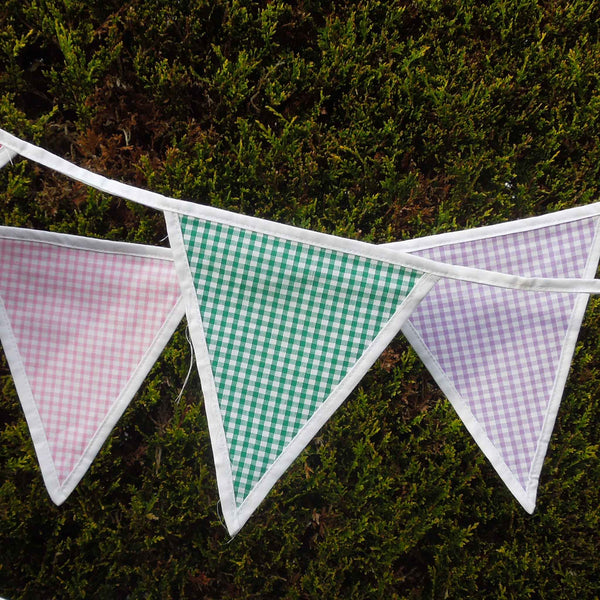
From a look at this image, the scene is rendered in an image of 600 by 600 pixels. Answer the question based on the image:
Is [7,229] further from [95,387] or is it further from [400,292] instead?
[400,292]

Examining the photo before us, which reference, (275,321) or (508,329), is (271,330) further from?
(508,329)

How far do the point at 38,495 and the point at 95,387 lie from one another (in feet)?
4.26

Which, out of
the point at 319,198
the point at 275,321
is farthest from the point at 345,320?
the point at 319,198

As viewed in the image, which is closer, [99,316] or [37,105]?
[99,316]

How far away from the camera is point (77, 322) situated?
1.41m

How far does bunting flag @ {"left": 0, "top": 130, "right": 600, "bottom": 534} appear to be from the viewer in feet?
4.11

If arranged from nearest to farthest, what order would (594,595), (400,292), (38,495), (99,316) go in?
(400,292), (99,316), (38,495), (594,595)

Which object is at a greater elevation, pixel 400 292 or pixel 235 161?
pixel 400 292

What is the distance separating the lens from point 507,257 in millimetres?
1443

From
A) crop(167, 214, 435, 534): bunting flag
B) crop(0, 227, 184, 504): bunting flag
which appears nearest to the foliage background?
crop(0, 227, 184, 504): bunting flag

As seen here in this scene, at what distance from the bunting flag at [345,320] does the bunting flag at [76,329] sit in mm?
41

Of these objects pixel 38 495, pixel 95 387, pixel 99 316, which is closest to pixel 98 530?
pixel 38 495

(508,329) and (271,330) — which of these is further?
(508,329)

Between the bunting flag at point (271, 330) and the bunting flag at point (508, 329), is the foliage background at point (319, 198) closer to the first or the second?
the bunting flag at point (508, 329)
